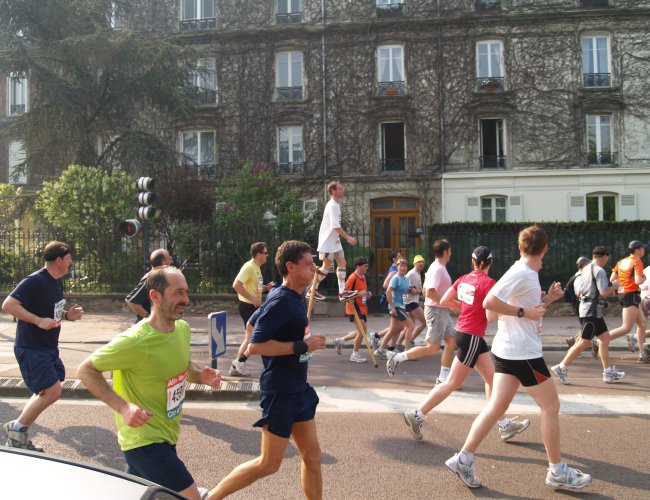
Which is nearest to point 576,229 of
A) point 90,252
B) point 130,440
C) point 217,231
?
point 217,231

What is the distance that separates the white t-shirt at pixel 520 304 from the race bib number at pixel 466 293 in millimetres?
1200

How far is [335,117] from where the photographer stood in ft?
84.8

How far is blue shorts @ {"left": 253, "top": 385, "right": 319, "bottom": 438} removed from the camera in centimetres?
364

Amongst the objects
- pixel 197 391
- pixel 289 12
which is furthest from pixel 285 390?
pixel 289 12

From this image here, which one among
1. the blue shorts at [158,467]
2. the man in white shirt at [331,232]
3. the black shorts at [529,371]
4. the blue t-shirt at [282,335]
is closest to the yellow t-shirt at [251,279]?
the man in white shirt at [331,232]

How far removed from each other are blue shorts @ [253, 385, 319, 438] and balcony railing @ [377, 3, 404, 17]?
969 inches

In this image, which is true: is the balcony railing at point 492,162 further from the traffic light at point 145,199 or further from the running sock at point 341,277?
the running sock at point 341,277

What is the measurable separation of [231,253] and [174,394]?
14.4 meters

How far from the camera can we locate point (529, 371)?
450 cm

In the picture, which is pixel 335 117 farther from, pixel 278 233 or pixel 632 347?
pixel 632 347

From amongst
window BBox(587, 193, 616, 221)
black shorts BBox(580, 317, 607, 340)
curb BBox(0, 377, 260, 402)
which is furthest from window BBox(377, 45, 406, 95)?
curb BBox(0, 377, 260, 402)

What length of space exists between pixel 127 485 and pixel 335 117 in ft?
80.5

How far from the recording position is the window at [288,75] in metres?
26.2

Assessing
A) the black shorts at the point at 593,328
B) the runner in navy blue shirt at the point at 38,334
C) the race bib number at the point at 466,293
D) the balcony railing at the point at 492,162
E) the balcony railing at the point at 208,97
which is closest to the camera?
the runner in navy blue shirt at the point at 38,334
